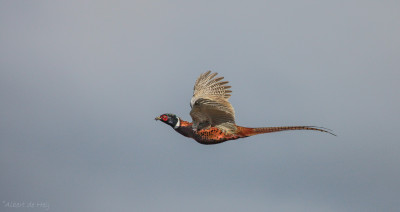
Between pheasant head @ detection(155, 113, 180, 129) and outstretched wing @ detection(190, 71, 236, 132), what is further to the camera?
pheasant head @ detection(155, 113, 180, 129)

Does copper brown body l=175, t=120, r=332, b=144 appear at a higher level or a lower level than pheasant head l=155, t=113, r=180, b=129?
lower

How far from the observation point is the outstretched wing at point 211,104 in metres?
25.9

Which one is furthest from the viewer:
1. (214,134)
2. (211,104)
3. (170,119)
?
(170,119)

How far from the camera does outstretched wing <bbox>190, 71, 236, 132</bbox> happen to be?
25.9m

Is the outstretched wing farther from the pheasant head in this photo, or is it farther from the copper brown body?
the pheasant head

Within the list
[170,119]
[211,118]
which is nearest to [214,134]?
[211,118]

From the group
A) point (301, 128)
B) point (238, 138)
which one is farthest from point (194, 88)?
point (301, 128)

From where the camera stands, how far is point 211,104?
84.8 feet

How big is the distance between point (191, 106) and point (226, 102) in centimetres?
155

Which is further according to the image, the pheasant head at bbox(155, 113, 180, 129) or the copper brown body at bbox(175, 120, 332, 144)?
the pheasant head at bbox(155, 113, 180, 129)

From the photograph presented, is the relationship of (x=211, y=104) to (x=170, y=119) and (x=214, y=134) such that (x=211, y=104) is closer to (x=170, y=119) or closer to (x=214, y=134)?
(x=214, y=134)

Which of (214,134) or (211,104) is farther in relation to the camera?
(214,134)

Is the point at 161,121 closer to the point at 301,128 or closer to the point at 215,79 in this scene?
the point at 215,79

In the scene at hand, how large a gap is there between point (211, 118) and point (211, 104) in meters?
0.88
